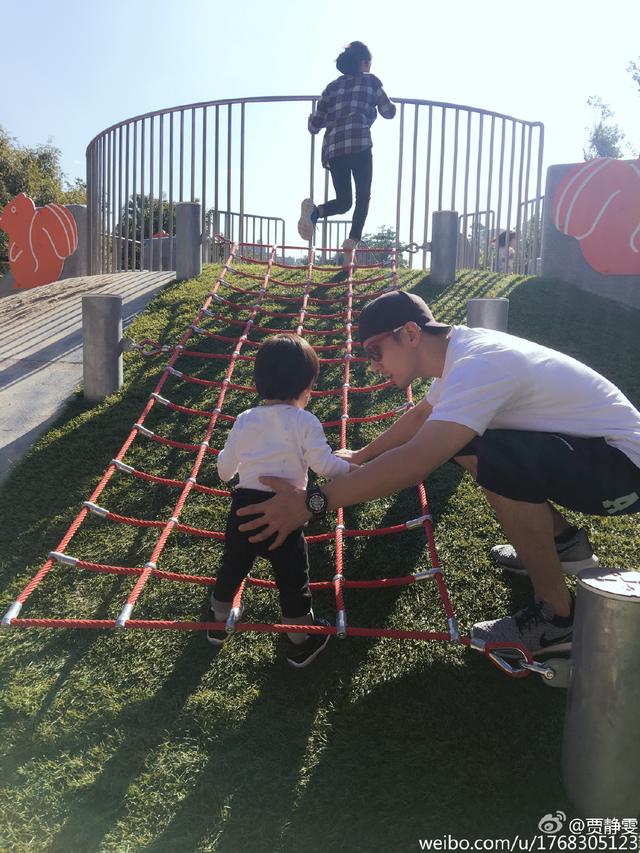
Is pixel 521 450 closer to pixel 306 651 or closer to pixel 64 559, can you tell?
pixel 306 651

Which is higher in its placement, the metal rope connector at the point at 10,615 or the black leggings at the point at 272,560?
the black leggings at the point at 272,560

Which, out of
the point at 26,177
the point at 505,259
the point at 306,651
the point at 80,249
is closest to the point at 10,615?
the point at 306,651

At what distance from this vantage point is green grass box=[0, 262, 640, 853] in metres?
1.56

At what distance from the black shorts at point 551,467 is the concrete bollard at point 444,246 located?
409 cm

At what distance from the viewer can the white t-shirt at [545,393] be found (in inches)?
72.3

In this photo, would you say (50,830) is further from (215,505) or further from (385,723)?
(215,505)

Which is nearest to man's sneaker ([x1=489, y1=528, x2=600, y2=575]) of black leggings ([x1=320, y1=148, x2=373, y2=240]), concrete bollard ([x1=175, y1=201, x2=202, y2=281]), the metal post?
black leggings ([x1=320, y1=148, x2=373, y2=240])

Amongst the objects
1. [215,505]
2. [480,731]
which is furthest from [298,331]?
[480,731]

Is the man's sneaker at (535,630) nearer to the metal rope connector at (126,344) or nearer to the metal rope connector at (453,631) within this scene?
the metal rope connector at (453,631)

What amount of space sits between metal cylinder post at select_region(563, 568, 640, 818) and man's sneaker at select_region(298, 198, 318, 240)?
4908 mm

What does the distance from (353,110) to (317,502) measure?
15.4ft

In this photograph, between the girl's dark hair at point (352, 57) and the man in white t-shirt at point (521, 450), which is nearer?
the man in white t-shirt at point (521, 450)

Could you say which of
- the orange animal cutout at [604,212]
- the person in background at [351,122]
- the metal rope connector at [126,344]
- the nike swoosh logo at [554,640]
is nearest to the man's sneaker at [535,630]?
the nike swoosh logo at [554,640]

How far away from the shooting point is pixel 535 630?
2.01 meters
